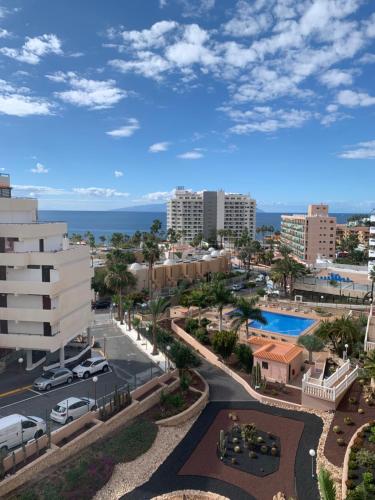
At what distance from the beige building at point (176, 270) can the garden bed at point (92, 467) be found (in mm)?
41285

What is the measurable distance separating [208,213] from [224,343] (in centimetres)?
13675

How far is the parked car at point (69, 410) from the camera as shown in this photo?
2233 centimetres

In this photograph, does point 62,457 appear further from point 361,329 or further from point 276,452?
point 361,329

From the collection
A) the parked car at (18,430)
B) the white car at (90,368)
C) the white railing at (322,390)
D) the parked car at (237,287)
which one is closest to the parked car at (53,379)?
the white car at (90,368)

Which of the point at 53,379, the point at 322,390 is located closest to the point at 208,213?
the point at 53,379

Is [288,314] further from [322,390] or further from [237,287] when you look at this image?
[322,390]

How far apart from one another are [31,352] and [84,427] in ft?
37.7

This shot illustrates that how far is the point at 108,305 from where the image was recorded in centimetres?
5706

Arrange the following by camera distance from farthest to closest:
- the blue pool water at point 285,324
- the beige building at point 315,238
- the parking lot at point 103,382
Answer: the beige building at point 315,238 < the blue pool water at point 285,324 < the parking lot at point 103,382

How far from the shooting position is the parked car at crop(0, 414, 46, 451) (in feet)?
63.7

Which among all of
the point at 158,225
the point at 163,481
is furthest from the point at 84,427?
the point at 158,225

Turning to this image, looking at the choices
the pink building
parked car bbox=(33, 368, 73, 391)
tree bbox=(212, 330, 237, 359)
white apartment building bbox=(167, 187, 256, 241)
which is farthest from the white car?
white apartment building bbox=(167, 187, 256, 241)

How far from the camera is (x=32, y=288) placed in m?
29.5

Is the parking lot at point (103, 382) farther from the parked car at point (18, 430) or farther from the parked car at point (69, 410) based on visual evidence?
the parked car at point (18, 430)
